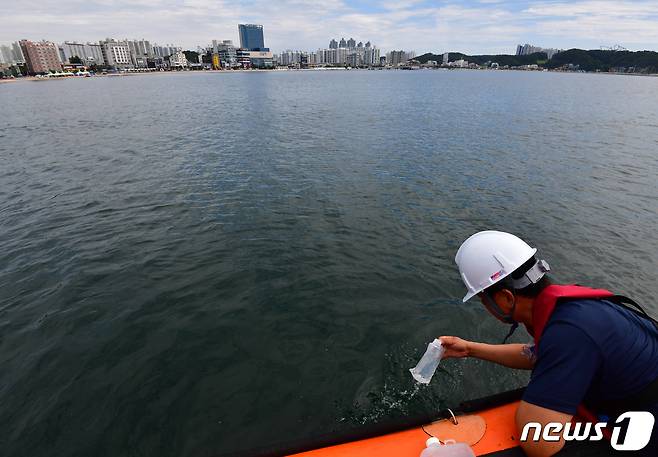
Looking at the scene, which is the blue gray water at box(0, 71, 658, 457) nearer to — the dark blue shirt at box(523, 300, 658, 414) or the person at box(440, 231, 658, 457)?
the person at box(440, 231, 658, 457)

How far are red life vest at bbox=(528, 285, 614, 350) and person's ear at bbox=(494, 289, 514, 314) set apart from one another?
22cm

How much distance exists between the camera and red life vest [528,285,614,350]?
111 inches

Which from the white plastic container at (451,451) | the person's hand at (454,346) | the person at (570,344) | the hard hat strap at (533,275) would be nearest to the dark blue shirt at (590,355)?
the person at (570,344)

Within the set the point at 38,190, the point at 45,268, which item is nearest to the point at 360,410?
the point at 45,268

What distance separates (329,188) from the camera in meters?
18.1

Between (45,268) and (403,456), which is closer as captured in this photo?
(403,456)

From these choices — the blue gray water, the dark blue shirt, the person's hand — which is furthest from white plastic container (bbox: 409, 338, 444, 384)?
the blue gray water

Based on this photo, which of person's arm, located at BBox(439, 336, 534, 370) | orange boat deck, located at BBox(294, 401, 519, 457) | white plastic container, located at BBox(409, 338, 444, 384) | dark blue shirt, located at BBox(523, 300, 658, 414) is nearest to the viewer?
dark blue shirt, located at BBox(523, 300, 658, 414)

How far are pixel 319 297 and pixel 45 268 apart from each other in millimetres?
8866

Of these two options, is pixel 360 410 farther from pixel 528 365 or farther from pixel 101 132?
pixel 101 132

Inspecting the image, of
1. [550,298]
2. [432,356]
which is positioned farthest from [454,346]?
[550,298]

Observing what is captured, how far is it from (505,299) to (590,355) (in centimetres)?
79

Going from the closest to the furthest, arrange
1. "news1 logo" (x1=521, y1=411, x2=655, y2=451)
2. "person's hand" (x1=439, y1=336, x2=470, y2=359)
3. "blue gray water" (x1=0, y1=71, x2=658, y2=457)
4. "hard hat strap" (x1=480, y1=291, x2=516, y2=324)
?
"news1 logo" (x1=521, y1=411, x2=655, y2=451)
"hard hat strap" (x1=480, y1=291, x2=516, y2=324)
"person's hand" (x1=439, y1=336, x2=470, y2=359)
"blue gray water" (x1=0, y1=71, x2=658, y2=457)

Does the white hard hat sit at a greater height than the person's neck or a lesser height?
greater
